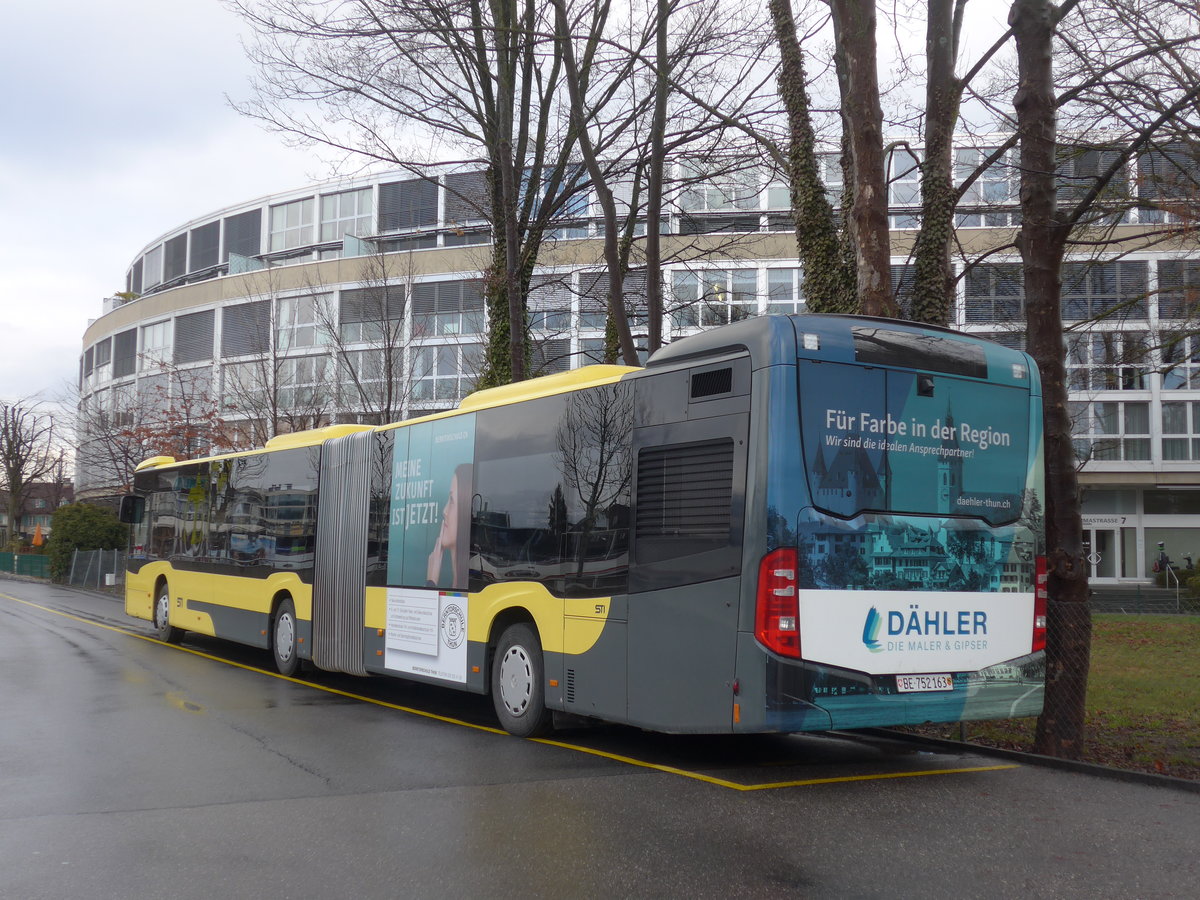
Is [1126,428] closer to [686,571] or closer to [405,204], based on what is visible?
[405,204]

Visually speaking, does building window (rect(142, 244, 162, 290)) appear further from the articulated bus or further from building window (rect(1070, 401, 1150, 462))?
the articulated bus

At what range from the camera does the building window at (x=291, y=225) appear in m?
50.0

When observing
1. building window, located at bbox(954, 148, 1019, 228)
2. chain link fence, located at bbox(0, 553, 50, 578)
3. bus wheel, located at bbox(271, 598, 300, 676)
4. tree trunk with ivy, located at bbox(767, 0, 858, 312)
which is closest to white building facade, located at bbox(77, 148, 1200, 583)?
building window, located at bbox(954, 148, 1019, 228)

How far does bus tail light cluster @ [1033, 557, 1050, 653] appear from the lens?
8.23m

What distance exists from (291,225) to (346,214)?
11.6 feet

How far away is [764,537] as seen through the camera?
7.05m

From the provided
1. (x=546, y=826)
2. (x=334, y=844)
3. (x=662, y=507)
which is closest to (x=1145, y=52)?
(x=662, y=507)

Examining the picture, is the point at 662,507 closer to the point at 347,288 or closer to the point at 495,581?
the point at 495,581

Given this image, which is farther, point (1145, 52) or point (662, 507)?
point (1145, 52)

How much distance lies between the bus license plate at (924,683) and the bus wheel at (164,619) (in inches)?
565

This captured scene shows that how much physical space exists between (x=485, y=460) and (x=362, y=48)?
6036 mm

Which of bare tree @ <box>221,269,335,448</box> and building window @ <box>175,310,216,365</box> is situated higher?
building window @ <box>175,310,216,365</box>

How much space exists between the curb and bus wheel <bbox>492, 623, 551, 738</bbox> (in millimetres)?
2904

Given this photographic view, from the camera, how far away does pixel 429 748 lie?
29.4ft
